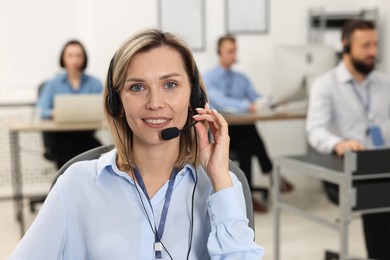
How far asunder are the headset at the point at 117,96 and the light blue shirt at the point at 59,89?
2753 mm

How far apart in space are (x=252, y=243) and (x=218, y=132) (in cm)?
25

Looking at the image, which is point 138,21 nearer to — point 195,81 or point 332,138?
point 332,138

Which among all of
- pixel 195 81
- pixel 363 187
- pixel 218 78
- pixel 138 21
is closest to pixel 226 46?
pixel 218 78

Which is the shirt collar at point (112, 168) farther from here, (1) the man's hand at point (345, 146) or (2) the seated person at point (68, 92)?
(2) the seated person at point (68, 92)

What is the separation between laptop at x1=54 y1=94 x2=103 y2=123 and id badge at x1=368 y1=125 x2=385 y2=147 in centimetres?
172

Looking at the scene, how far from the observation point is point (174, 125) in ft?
4.03

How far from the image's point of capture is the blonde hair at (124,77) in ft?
3.91

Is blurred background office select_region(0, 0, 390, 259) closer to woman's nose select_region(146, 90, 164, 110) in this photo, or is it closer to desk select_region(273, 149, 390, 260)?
desk select_region(273, 149, 390, 260)

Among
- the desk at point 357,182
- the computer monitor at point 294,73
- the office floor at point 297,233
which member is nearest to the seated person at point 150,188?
the desk at point 357,182

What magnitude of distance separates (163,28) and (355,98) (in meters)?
2.20

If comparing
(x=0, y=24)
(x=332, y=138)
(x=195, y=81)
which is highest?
(x=0, y=24)

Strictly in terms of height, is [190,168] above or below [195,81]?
below

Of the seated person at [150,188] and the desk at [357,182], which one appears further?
the desk at [357,182]

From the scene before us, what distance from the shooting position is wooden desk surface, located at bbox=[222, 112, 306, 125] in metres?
3.88
